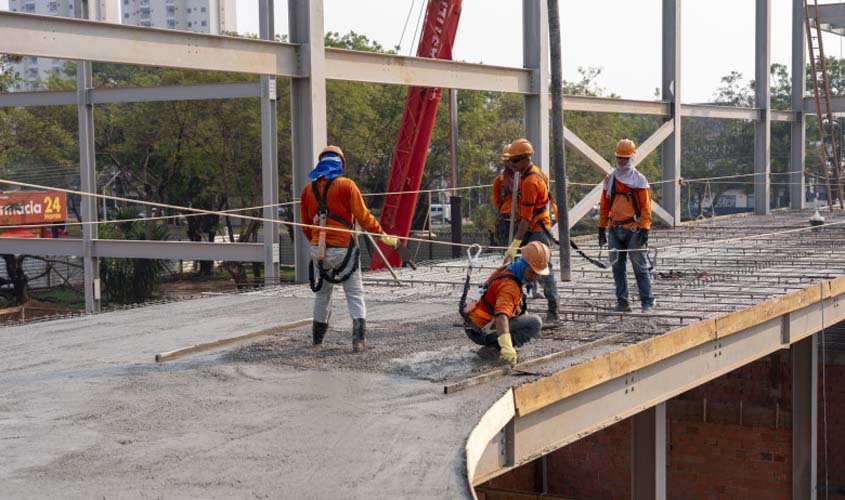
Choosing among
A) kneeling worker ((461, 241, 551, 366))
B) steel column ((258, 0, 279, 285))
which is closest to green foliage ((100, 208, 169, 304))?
steel column ((258, 0, 279, 285))

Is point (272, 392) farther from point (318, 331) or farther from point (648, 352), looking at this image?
point (648, 352)

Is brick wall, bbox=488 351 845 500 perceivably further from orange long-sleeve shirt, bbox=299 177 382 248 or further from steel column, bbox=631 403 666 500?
orange long-sleeve shirt, bbox=299 177 382 248

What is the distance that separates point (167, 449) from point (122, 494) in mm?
817

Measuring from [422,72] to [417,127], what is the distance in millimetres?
7454

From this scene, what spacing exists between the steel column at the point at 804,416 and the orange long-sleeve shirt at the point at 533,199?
17.0ft

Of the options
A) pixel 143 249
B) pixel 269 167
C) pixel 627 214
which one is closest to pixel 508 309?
pixel 627 214

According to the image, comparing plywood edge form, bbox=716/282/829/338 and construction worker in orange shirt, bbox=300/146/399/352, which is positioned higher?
construction worker in orange shirt, bbox=300/146/399/352

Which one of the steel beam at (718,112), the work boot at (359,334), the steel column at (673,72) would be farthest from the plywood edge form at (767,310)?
the steel beam at (718,112)

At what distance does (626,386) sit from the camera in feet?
29.6

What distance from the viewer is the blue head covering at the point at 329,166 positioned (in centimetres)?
889

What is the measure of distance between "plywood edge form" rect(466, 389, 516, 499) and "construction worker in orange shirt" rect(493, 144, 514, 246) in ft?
12.4

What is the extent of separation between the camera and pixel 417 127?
78.2ft

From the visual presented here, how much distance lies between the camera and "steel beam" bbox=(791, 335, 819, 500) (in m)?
13.9

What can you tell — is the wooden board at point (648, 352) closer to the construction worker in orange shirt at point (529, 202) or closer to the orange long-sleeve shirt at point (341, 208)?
the construction worker in orange shirt at point (529, 202)
